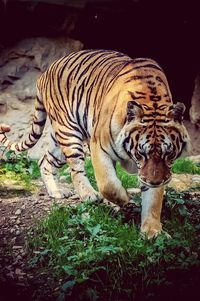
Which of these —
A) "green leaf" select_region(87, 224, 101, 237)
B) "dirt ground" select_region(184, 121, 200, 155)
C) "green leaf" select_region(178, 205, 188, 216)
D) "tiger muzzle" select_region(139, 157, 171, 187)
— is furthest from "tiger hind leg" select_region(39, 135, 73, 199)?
"dirt ground" select_region(184, 121, 200, 155)

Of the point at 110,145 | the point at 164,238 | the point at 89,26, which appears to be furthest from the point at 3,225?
the point at 89,26

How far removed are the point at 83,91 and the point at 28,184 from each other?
89 centimetres

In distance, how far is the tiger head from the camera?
8.53ft

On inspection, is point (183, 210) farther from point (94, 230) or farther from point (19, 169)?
point (19, 169)

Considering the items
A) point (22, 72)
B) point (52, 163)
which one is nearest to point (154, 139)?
point (52, 163)

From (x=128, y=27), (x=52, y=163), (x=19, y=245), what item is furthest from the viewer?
(x=128, y=27)

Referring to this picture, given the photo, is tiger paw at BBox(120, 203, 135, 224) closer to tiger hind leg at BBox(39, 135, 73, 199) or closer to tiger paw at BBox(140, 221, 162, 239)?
tiger paw at BBox(140, 221, 162, 239)

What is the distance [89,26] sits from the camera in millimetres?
5621

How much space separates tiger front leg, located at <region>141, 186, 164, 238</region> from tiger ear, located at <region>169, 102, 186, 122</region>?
1.18 ft

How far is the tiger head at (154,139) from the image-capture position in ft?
8.53

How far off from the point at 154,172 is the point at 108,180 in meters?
0.40

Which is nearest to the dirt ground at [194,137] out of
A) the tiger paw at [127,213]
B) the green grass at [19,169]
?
the green grass at [19,169]

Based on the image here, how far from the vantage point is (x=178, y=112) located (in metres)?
2.67

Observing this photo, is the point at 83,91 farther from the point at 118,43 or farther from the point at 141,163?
the point at 118,43
